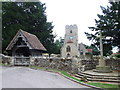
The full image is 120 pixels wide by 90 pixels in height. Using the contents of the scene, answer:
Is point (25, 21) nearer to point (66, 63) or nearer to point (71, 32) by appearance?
point (66, 63)

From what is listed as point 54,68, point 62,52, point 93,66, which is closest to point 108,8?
point 93,66

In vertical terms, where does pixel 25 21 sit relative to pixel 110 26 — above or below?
above

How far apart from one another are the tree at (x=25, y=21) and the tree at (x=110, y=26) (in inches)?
650

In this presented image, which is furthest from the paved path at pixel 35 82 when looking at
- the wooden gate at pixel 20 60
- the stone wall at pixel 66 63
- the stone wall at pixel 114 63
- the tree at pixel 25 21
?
the tree at pixel 25 21

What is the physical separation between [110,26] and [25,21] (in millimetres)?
20806

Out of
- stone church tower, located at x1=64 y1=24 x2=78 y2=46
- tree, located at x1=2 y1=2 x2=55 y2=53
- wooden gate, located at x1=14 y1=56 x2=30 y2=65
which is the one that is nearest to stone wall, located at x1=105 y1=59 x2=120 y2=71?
wooden gate, located at x1=14 y1=56 x2=30 y2=65

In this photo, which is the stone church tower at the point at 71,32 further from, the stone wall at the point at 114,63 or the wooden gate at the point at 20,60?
the stone wall at the point at 114,63

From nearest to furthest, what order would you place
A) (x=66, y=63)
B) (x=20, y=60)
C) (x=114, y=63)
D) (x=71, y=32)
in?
1. (x=66, y=63)
2. (x=114, y=63)
3. (x=20, y=60)
4. (x=71, y=32)

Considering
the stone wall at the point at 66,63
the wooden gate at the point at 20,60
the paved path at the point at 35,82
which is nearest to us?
the paved path at the point at 35,82

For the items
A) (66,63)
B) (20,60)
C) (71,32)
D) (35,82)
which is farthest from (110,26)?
(71,32)

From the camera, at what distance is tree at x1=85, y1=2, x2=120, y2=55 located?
44.7 ft

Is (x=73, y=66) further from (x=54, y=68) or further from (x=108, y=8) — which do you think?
(x=108, y=8)

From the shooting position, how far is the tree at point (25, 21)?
88.4 ft

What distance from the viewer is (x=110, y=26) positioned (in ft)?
45.8
